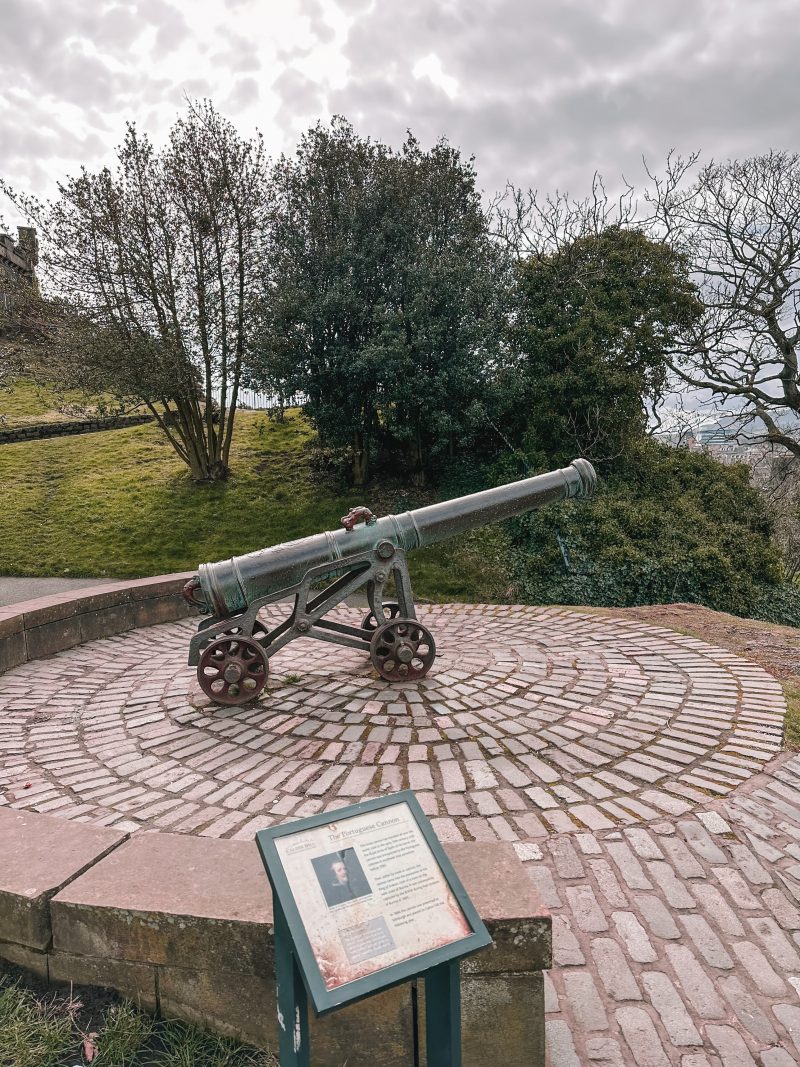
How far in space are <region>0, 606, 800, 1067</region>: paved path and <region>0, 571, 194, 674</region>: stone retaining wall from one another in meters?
0.22

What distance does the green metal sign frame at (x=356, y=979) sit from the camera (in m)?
1.40

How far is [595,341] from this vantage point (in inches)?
522

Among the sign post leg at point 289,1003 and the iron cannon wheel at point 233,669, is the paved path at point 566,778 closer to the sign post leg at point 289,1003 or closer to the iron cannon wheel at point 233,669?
the iron cannon wheel at point 233,669

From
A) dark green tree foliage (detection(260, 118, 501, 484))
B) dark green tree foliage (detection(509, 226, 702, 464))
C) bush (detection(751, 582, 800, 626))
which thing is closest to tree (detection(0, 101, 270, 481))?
dark green tree foliage (detection(260, 118, 501, 484))

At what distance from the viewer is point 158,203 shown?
1371 centimetres

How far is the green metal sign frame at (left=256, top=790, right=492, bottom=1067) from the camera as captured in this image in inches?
55.2

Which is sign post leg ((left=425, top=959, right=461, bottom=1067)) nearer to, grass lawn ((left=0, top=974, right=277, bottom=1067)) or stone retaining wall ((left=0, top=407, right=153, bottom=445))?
grass lawn ((left=0, top=974, right=277, bottom=1067))

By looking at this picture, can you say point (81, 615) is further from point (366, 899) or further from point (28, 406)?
point (28, 406)

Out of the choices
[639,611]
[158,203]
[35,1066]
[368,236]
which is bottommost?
[639,611]

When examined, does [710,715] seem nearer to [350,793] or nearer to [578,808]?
[578,808]

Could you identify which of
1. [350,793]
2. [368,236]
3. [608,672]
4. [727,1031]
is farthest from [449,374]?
[727,1031]

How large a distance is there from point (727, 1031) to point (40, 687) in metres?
5.44

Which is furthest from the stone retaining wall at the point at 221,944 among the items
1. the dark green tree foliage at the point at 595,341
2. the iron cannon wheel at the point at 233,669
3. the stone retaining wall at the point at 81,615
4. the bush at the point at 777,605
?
the dark green tree foliage at the point at 595,341

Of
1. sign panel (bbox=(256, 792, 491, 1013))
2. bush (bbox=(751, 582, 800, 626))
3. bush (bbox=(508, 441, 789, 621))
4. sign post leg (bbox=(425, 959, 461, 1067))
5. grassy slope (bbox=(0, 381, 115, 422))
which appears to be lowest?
bush (bbox=(751, 582, 800, 626))
